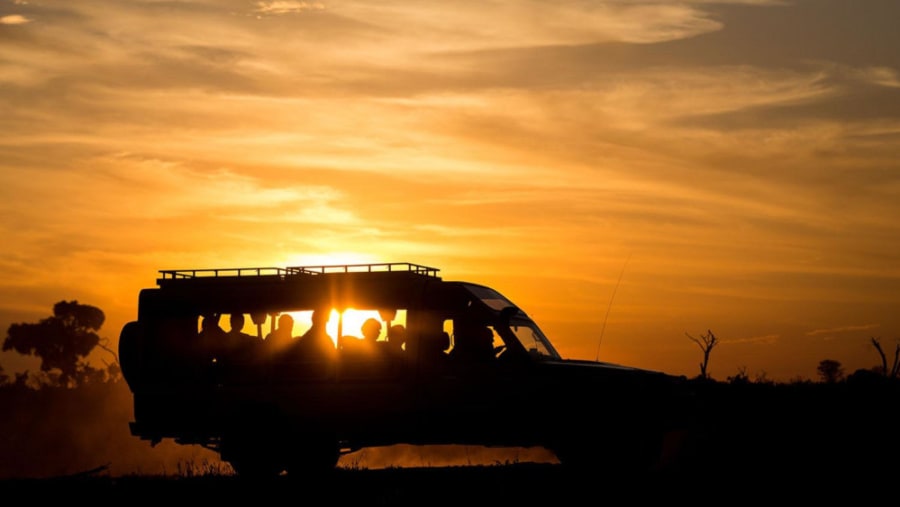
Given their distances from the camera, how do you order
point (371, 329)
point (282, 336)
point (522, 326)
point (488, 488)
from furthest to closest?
point (282, 336)
point (371, 329)
point (522, 326)
point (488, 488)

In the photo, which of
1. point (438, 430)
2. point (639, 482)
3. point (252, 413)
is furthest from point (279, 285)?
point (639, 482)

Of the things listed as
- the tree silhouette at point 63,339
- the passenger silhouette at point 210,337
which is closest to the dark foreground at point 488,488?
the passenger silhouette at point 210,337

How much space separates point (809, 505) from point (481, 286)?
19.7 ft

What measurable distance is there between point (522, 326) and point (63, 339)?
279 ft

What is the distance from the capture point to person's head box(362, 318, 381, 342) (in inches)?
739

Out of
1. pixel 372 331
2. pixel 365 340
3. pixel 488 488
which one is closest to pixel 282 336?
pixel 365 340

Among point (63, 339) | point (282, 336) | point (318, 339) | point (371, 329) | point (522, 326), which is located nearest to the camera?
point (522, 326)

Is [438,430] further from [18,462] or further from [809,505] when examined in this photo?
[18,462]

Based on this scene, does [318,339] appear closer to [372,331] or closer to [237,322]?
[372,331]

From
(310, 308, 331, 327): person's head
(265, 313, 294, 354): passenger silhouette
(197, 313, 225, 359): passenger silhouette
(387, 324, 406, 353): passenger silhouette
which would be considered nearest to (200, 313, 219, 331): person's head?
(197, 313, 225, 359): passenger silhouette

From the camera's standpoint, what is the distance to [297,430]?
63.0 ft

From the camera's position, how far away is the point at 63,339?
98.0 metres

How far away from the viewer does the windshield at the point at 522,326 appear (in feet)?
59.1

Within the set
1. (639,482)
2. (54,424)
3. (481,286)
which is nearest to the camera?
(639,482)
